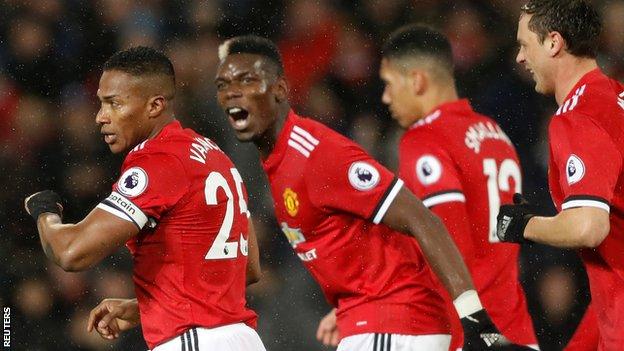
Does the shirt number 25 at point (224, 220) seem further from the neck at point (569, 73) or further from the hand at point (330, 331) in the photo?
the neck at point (569, 73)

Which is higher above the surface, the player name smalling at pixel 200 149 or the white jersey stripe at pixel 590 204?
the player name smalling at pixel 200 149

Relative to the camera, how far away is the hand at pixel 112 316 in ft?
11.9

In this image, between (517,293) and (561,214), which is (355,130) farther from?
(561,214)

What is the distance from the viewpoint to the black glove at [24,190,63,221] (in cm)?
345

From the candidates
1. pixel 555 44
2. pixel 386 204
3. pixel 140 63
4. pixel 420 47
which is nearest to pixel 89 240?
pixel 140 63

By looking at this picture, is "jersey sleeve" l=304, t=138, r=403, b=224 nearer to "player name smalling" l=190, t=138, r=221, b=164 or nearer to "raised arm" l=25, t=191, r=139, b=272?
"player name smalling" l=190, t=138, r=221, b=164

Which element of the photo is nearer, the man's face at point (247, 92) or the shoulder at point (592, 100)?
the shoulder at point (592, 100)

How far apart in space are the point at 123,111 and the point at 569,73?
1.50m

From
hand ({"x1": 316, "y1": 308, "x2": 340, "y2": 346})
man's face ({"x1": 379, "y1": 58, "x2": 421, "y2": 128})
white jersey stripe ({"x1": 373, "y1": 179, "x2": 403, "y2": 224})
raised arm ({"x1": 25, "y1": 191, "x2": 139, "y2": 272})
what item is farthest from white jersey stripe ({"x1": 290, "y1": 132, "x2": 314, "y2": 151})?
man's face ({"x1": 379, "y1": 58, "x2": 421, "y2": 128})

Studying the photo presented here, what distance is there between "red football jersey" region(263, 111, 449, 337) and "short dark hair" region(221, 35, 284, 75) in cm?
60

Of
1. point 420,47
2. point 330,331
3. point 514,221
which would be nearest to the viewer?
point 514,221

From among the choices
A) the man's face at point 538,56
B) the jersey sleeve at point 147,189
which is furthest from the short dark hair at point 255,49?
the man's face at point 538,56

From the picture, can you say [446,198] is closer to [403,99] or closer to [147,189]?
[403,99]

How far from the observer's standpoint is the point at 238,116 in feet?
13.5
